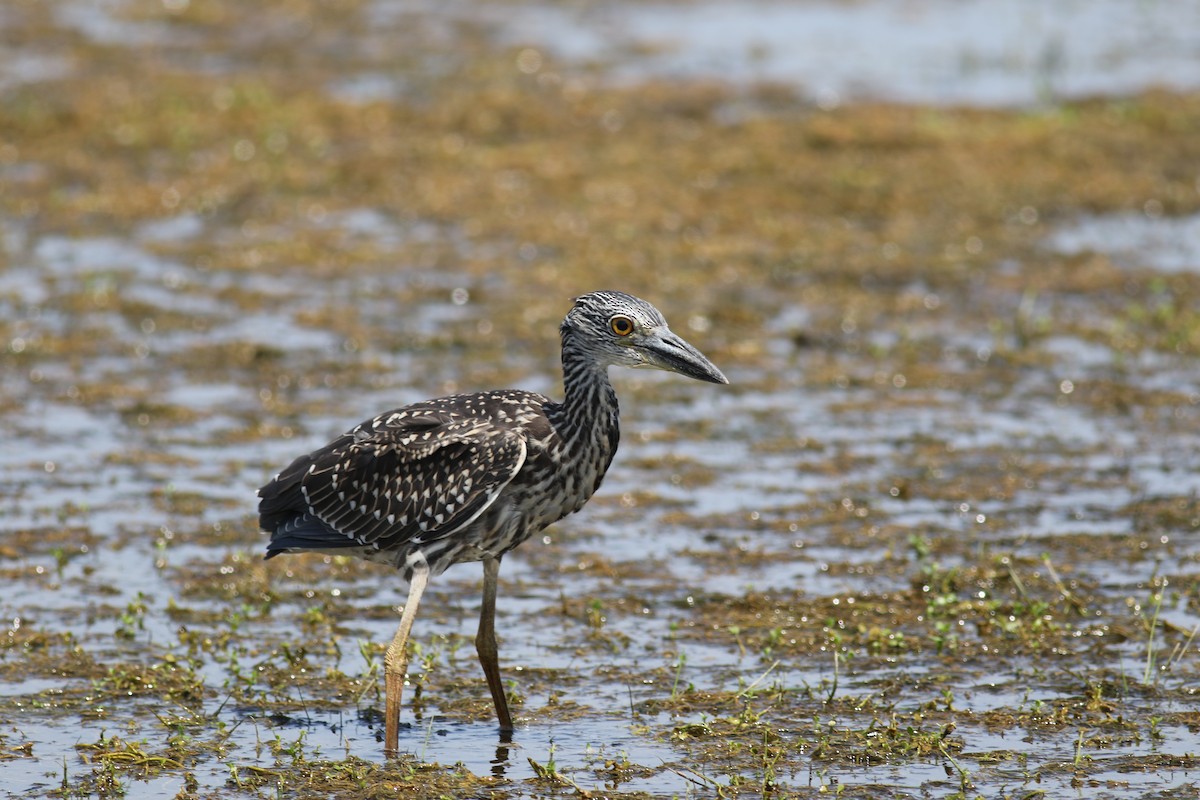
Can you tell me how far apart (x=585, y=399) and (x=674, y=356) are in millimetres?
440

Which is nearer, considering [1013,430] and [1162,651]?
[1162,651]

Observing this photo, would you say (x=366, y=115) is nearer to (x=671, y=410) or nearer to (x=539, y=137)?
(x=539, y=137)

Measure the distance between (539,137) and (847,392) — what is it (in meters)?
6.24

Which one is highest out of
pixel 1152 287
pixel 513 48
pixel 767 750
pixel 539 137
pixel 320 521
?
pixel 513 48

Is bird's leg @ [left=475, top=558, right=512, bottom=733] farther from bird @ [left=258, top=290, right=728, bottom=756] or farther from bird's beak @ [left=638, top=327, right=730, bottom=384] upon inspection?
bird's beak @ [left=638, top=327, right=730, bottom=384]

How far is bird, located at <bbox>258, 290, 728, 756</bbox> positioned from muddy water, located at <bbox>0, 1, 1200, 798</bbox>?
0.67m

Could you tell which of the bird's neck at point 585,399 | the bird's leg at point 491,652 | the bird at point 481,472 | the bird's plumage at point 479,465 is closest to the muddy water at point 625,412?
the bird's leg at point 491,652

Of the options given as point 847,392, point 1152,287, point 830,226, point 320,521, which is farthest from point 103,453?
point 1152,287

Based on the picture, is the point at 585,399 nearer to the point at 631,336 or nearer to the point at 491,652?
the point at 631,336

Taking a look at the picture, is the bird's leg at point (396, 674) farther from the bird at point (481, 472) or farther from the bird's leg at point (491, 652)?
the bird's leg at point (491, 652)

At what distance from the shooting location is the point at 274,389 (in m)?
12.8

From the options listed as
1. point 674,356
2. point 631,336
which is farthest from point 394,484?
point 674,356

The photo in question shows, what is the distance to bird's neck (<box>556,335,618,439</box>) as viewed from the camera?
809 centimetres

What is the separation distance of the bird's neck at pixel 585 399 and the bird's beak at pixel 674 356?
0.23m
